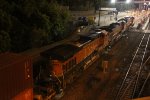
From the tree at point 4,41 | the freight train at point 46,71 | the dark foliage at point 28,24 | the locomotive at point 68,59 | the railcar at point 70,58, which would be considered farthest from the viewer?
the dark foliage at point 28,24

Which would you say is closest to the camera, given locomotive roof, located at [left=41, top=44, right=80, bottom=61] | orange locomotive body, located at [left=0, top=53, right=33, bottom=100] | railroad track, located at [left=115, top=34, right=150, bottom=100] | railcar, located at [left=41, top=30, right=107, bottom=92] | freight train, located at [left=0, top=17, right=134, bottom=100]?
orange locomotive body, located at [left=0, top=53, right=33, bottom=100]

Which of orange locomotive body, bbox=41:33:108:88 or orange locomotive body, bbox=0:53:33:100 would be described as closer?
orange locomotive body, bbox=0:53:33:100

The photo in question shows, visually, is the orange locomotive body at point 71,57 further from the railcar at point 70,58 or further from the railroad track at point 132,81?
the railroad track at point 132,81

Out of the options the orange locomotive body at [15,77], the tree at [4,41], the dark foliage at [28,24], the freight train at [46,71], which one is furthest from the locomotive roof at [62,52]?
the dark foliage at [28,24]

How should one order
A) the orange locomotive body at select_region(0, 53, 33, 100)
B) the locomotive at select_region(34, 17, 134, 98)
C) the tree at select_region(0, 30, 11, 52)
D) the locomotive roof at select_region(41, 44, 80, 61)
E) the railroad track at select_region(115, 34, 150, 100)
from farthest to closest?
the tree at select_region(0, 30, 11, 52) → the railroad track at select_region(115, 34, 150, 100) → the locomotive roof at select_region(41, 44, 80, 61) → the locomotive at select_region(34, 17, 134, 98) → the orange locomotive body at select_region(0, 53, 33, 100)

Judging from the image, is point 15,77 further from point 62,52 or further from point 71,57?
point 71,57

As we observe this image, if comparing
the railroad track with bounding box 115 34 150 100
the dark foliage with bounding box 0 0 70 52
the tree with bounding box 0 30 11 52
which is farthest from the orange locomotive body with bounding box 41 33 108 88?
the dark foliage with bounding box 0 0 70 52

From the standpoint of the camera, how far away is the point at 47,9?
37469 mm

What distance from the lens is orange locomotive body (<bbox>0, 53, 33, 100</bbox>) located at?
42.1ft

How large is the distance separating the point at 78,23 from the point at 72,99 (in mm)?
35631

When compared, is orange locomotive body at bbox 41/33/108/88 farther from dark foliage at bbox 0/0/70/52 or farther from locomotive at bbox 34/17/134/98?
dark foliage at bbox 0/0/70/52

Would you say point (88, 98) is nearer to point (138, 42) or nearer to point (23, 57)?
point (23, 57)

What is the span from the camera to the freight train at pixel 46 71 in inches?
525

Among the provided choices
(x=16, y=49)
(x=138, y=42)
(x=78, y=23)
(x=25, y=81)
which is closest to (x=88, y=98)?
(x=25, y=81)
